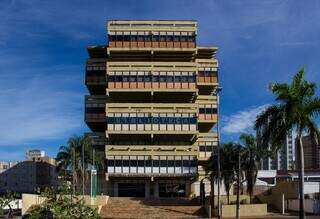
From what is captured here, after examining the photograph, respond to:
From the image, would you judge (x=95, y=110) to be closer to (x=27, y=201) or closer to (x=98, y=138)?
(x=98, y=138)

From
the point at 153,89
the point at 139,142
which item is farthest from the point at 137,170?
the point at 153,89

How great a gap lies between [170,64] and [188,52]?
4108mm

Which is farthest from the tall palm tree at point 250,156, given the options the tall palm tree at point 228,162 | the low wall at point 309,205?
the low wall at point 309,205

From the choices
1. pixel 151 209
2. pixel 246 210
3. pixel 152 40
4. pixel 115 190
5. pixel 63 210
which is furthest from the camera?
pixel 152 40

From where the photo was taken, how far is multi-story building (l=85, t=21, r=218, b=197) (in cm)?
10494

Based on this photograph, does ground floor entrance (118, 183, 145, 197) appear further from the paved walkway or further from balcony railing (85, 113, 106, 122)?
the paved walkway

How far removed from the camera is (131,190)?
358ft

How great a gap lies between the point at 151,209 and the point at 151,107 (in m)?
24.3

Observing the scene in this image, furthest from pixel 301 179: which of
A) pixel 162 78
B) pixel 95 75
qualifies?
pixel 95 75

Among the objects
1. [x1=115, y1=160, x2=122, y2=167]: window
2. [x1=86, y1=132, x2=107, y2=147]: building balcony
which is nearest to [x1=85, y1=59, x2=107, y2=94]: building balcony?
[x1=86, y1=132, x2=107, y2=147]: building balcony

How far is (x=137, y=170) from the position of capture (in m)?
105

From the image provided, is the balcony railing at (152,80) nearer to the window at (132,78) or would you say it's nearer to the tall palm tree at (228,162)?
the window at (132,78)

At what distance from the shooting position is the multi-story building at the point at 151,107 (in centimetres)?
10494

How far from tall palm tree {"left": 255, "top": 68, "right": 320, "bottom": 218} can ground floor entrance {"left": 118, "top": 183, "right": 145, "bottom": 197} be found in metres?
69.3
